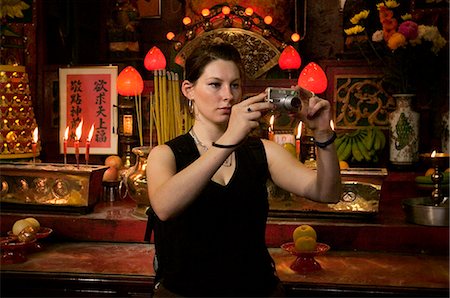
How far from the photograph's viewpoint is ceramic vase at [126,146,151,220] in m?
2.81

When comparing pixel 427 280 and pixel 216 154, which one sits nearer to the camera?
pixel 216 154

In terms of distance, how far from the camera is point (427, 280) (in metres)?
2.22

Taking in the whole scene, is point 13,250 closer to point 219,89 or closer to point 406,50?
point 219,89

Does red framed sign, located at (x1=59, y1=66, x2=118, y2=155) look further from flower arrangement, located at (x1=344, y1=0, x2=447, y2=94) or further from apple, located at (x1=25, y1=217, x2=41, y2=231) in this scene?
flower arrangement, located at (x1=344, y1=0, x2=447, y2=94)

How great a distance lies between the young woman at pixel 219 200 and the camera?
1.59 m

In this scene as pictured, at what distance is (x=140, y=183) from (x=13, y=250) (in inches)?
25.6

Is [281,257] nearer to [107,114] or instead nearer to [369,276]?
[369,276]

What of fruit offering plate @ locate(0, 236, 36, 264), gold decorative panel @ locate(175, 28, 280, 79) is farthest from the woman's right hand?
gold decorative panel @ locate(175, 28, 280, 79)

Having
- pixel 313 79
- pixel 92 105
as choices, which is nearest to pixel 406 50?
pixel 313 79

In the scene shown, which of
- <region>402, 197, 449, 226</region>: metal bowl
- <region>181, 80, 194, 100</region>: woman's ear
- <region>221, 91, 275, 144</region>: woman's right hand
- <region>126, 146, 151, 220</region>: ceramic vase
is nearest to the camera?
<region>221, 91, 275, 144</region>: woman's right hand

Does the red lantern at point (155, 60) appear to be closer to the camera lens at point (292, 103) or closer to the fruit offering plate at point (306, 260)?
the fruit offering plate at point (306, 260)

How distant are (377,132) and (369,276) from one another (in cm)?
146

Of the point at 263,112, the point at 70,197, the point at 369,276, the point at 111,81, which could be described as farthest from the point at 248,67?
the point at 263,112

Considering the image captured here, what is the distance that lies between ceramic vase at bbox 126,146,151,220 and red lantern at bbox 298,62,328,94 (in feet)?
3.72
